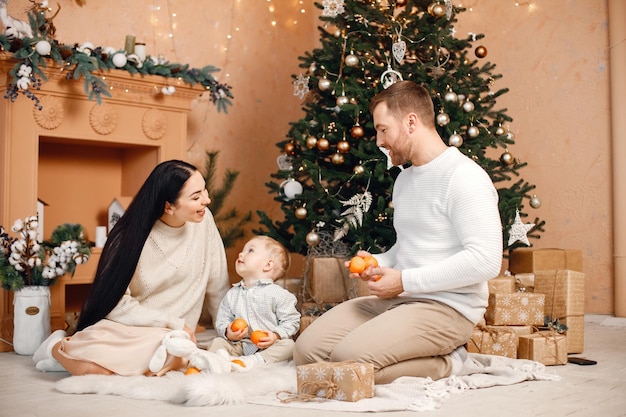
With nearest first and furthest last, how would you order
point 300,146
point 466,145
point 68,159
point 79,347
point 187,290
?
point 79,347 < point 187,290 < point 466,145 < point 300,146 < point 68,159

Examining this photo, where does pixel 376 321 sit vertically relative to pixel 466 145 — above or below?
below

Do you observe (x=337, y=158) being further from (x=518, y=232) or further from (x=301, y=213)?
(x=518, y=232)

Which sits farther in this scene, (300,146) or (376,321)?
(300,146)

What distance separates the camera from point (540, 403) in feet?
8.18

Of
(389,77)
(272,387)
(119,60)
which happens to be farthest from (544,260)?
(119,60)

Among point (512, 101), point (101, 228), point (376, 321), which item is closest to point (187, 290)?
point (376, 321)

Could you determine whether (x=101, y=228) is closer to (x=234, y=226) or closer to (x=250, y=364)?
(x=234, y=226)

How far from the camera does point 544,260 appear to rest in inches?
168

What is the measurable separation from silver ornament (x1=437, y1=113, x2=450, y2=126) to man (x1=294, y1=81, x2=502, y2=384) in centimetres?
106

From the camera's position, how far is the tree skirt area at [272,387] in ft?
8.07

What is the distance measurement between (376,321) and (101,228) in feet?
7.82

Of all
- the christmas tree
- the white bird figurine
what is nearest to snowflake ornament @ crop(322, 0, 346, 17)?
the christmas tree

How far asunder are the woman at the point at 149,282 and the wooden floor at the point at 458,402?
215 mm

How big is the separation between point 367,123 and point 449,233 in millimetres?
1427
